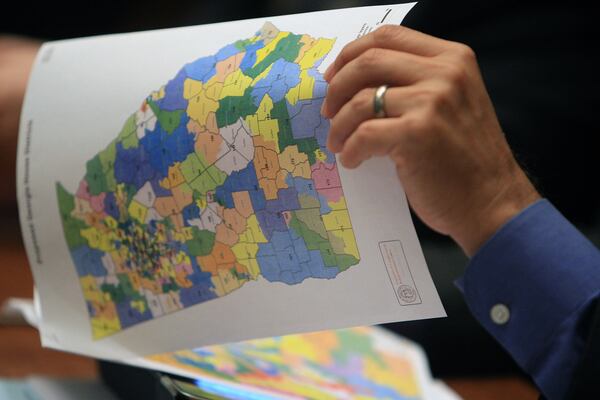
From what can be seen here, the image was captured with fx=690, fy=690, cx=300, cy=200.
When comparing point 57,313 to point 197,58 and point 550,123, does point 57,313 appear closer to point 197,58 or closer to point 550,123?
point 197,58

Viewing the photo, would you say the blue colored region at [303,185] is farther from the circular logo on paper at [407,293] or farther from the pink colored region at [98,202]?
the pink colored region at [98,202]

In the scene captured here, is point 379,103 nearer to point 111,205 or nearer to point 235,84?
point 235,84

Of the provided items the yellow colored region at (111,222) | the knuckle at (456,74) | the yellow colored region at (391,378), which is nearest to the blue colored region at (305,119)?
the knuckle at (456,74)

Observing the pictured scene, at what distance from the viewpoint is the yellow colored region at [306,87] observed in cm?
53

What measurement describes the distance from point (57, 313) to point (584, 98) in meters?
0.93

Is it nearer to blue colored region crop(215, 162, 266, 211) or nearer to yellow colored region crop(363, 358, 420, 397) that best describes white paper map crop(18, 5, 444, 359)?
blue colored region crop(215, 162, 266, 211)

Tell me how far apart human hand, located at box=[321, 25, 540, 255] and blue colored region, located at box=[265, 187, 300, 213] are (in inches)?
2.2

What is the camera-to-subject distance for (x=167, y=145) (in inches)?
23.2

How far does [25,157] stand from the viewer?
2.12ft

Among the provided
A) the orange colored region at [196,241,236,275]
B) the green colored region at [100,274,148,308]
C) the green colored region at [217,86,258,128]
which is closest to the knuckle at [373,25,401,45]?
the green colored region at [217,86,258,128]

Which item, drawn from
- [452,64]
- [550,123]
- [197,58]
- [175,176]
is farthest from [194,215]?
[550,123]

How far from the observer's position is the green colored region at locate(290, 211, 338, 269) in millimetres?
549

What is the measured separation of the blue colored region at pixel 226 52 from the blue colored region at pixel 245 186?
11 centimetres

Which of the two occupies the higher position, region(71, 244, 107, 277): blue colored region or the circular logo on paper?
region(71, 244, 107, 277): blue colored region
